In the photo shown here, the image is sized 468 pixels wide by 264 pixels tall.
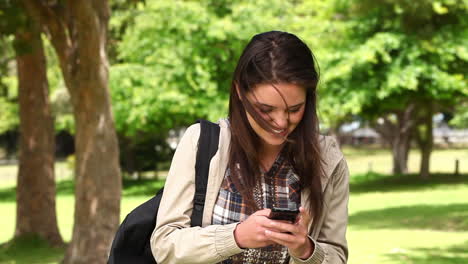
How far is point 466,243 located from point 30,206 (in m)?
9.18

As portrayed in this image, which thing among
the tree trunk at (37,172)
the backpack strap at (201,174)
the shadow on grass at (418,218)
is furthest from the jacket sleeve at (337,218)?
the shadow on grass at (418,218)

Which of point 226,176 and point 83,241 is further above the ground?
point 226,176

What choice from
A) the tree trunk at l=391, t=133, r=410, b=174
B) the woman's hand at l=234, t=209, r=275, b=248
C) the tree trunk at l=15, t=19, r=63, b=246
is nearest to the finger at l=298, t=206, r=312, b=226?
the woman's hand at l=234, t=209, r=275, b=248

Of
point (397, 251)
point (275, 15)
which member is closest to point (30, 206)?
point (397, 251)

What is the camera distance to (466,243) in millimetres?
13445

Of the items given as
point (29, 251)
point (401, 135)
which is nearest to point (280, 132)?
point (29, 251)

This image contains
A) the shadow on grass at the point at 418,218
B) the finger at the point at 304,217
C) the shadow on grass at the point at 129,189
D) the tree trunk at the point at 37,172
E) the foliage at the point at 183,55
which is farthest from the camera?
the shadow on grass at the point at 129,189

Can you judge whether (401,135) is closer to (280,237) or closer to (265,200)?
(265,200)

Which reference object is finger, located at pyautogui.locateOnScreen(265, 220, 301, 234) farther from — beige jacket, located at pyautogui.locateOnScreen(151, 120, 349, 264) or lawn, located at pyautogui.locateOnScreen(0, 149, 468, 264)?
lawn, located at pyautogui.locateOnScreen(0, 149, 468, 264)

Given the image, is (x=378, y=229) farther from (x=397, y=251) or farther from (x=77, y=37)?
(x=77, y=37)

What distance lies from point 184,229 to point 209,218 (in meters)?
0.12

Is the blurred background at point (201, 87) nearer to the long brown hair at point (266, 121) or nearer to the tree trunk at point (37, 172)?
the tree trunk at point (37, 172)

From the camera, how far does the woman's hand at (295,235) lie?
2.41 metres

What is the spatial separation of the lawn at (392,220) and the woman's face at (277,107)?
8.84m
